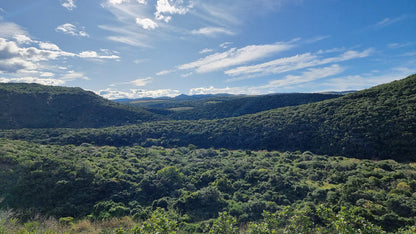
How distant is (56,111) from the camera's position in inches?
2908

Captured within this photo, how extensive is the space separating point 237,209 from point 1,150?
100ft

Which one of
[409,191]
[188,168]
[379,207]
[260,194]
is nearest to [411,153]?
[409,191]

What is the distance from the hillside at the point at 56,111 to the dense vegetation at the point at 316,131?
17.7 metres

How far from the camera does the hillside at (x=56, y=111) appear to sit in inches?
2530

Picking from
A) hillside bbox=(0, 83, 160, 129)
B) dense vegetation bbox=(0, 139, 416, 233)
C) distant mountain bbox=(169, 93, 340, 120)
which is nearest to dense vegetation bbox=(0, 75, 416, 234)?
dense vegetation bbox=(0, 139, 416, 233)

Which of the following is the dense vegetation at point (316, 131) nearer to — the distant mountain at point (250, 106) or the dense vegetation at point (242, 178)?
the dense vegetation at point (242, 178)

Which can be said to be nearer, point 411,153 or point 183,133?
point 411,153

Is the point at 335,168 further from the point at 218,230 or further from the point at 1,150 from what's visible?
the point at 1,150

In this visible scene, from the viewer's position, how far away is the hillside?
64.2m

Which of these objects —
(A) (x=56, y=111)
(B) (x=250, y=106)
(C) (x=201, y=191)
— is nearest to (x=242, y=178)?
(C) (x=201, y=191)

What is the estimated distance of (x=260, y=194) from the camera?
22250 millimetres

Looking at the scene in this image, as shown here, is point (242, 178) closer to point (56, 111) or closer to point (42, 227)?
point (42, 227)

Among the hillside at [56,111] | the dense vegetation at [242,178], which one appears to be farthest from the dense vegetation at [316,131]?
the hillside at [56,111]

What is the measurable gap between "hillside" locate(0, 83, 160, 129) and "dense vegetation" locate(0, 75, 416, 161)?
17.7m
